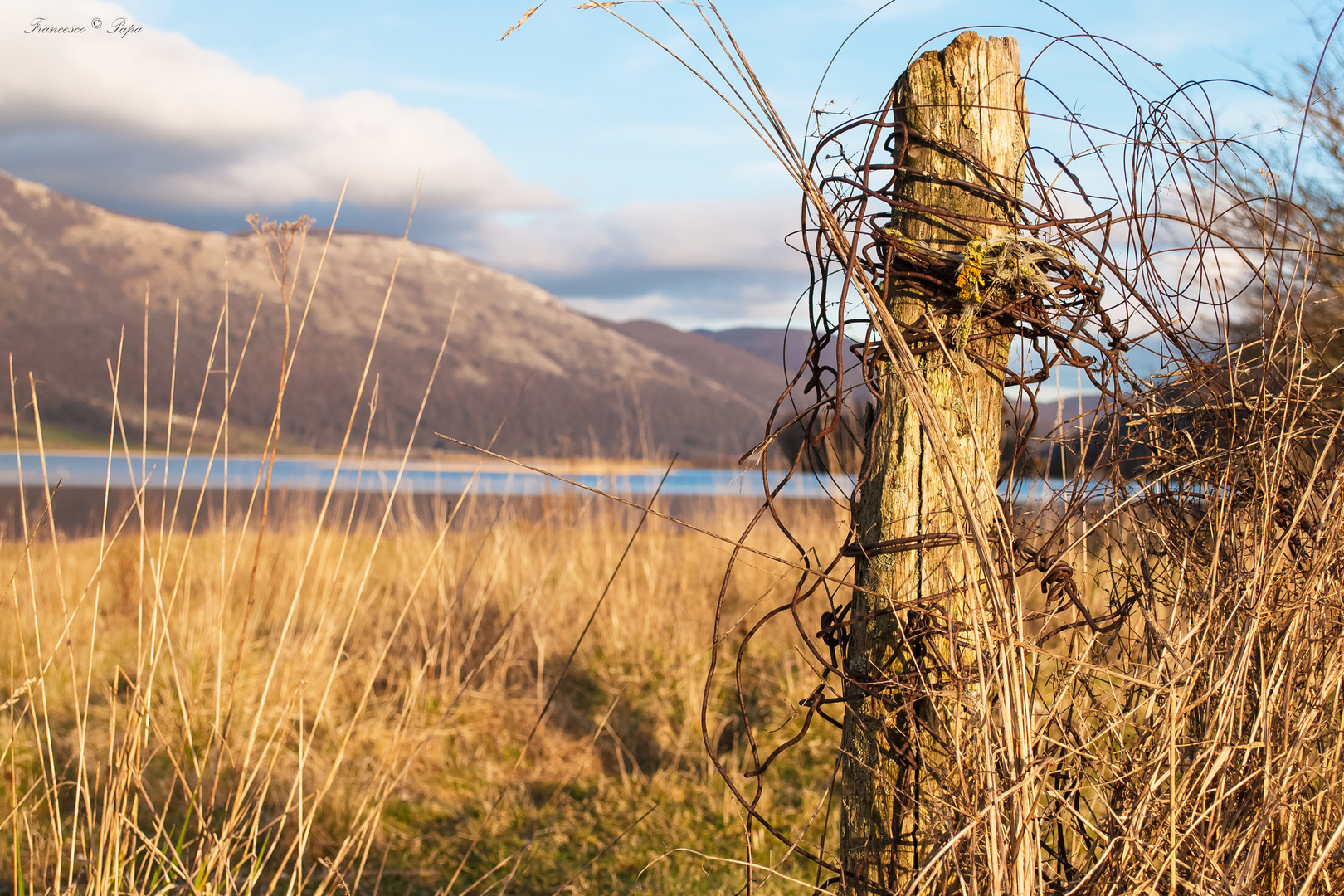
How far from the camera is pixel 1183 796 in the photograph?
142 centimetres

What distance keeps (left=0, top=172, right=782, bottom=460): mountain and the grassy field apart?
61.2 m

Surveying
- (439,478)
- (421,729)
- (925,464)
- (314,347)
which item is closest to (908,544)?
(925,464)

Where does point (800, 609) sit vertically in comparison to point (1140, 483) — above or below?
below

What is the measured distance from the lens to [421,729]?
4176 millimetres

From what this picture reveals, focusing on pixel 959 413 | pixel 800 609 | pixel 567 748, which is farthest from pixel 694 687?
pixel 959 413

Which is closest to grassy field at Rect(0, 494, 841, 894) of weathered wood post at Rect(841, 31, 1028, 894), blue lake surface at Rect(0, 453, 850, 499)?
blue lake surface at Rect(0, 453, 850, 499)

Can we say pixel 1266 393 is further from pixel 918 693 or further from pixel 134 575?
pixel 134 575

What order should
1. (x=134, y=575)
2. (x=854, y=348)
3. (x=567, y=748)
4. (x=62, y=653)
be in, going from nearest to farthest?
(x=854, y=348) → (x=567, y=748) → (x=62, y=653) → (x=134, y=575)

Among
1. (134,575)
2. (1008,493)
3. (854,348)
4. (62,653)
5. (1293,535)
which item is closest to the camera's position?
(1008,493)

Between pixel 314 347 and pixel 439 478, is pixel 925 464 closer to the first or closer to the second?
pixel 439 478

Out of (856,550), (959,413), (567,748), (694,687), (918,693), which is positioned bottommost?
(567,748)

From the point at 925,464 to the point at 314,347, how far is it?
83823mm

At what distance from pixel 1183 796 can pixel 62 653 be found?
5938 millimetres

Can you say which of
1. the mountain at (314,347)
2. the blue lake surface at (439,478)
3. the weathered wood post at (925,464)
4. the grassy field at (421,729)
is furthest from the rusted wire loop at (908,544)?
the mountain at (314,347)
